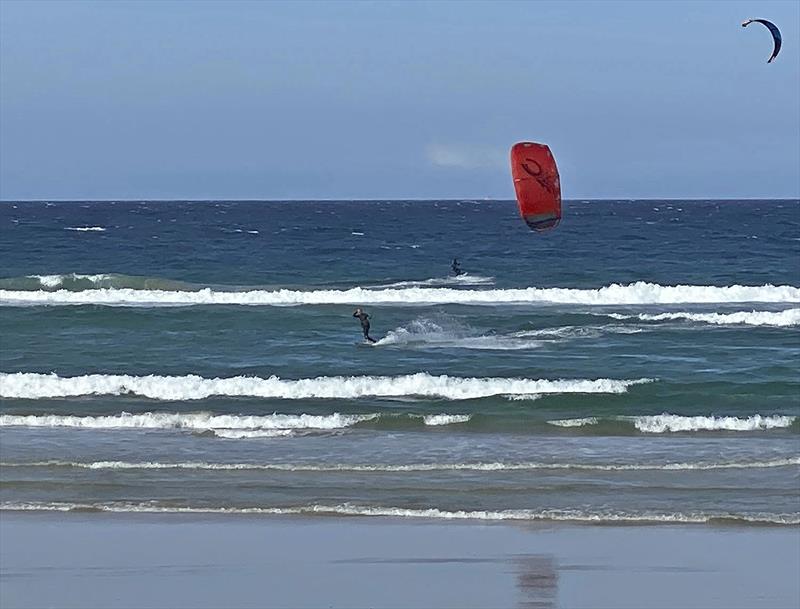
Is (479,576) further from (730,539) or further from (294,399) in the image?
(294,399)

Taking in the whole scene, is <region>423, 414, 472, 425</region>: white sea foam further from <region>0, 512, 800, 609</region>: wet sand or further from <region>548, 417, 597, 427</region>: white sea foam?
<region>0, 512, 800, 609</region>: wet sand

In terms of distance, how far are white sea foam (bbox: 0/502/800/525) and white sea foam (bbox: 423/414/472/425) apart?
516 cm

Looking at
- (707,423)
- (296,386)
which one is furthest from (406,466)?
(296,386)

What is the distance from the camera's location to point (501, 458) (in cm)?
1510

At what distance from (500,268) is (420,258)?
6.66 m

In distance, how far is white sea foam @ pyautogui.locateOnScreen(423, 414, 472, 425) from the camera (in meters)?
17.7

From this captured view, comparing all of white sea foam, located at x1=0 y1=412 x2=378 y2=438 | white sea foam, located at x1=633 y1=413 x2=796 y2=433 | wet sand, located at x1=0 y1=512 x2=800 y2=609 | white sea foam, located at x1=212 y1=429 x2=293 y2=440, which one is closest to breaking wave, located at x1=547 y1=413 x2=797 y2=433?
white sea foam, located at x1=633 y1=413 x2=796 y2=433

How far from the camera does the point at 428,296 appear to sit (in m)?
36.8

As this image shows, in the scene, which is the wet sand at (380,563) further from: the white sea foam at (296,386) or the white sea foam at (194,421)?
the white sea foam at (296,386)

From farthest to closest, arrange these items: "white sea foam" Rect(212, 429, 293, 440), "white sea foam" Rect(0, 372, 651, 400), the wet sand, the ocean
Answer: "white sea foam" Rect(0, 372, 651, 400) → "white sea foam" Rect(212, 429, 293, 440) → the ocean → the wet sand

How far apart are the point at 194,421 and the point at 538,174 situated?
5.53m

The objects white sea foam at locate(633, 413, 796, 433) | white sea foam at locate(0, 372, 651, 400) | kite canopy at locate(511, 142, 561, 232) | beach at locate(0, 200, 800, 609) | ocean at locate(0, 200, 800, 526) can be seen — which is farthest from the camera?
white sea foam at locate(0, 372, 651, 400)

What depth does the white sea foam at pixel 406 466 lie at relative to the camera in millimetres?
14414

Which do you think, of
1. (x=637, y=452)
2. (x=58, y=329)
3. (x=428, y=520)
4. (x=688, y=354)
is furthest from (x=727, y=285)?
(x=428, y=520)
